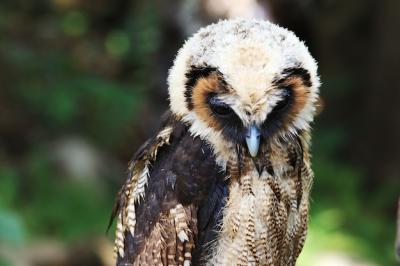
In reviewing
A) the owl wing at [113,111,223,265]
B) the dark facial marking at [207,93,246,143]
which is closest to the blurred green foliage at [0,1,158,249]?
the owl wing at [113,111,223,265]

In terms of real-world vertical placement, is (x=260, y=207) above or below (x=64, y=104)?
below

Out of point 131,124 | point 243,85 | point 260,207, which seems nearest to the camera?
A: point 243,85

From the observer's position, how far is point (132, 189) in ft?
9.84

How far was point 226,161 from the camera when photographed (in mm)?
2812

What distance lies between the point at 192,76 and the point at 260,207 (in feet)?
1.69

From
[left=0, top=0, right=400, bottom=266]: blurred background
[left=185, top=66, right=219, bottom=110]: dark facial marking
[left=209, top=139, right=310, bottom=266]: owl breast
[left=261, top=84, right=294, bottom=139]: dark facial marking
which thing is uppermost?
[left=0, top=0, right=400, bottom=266]: blurred background

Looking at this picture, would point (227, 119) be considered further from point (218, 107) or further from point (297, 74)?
point (297, 74)

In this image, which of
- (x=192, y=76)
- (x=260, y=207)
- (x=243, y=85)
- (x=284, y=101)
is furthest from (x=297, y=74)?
(x=260, y=207)

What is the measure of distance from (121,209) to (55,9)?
Answer: 7258 millimetres

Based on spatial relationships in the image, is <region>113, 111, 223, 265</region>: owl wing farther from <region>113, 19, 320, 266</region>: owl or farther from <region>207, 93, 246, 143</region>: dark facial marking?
<region>207, 93, 246, 143</region>: dark facial marking

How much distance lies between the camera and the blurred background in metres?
6.24

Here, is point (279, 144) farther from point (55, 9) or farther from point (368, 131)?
point (55, 9)

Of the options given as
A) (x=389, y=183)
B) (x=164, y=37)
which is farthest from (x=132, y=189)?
(x=389, y=183)

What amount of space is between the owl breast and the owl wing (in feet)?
0.24
